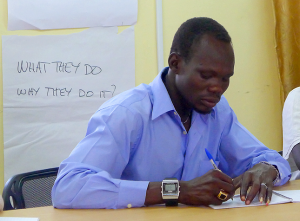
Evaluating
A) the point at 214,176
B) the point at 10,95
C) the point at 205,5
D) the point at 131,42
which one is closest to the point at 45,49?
the point at 10,95

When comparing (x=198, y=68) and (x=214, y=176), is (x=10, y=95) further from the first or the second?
(x=214, y=176)

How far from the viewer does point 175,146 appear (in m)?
1.29

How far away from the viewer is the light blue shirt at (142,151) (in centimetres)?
99

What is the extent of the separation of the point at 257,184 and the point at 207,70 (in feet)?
1.40

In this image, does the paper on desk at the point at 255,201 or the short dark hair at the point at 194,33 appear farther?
the short dark hair at the point at 194,33

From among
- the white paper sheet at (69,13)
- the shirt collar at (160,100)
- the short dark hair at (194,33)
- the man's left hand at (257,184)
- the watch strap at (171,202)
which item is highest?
the white paper sheet at (69,13)

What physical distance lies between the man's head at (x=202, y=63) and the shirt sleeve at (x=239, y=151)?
0.26 metres

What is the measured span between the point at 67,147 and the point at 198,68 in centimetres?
110

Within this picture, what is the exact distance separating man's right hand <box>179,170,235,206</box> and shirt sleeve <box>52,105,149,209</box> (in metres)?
0.12

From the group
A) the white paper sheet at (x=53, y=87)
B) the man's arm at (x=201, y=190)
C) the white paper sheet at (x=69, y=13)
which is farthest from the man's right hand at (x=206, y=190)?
the white paper sheet at (x=69, y=13)

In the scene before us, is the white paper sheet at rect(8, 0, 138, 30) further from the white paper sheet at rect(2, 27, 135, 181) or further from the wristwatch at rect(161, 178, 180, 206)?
the wristwatch at rect(161, 178, 180, 206)

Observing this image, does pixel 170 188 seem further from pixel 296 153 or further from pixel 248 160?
pixel 296 153

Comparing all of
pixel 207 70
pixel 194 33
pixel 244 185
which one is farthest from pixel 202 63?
pixel 244 185

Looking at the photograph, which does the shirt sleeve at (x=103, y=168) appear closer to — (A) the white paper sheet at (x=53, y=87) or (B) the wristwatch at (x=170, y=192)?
(B) the wristwatch at (x=170, y=192)
